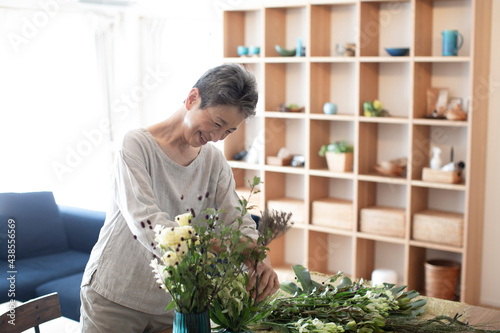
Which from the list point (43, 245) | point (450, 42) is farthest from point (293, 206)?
point (43, 245)

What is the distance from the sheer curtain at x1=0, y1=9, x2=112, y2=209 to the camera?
4.75 m

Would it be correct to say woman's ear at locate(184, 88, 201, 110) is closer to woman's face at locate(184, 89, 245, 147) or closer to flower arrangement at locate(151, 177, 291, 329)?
woman's face at locate(184, 89, 245, 147)

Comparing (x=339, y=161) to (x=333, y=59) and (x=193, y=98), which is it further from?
(x=193, y=98)

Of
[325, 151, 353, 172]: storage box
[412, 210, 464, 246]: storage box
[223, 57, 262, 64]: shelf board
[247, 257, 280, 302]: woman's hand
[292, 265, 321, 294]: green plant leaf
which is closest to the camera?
[247, 257, 280, 302]: woman's hand

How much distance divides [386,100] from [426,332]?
3.00 meters

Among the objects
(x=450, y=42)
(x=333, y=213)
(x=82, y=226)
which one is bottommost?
(x=82, y=226)

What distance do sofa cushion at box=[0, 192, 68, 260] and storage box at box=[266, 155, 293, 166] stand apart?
68.5 inches

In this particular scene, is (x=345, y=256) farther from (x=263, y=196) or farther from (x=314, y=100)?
(x=314, y=100)

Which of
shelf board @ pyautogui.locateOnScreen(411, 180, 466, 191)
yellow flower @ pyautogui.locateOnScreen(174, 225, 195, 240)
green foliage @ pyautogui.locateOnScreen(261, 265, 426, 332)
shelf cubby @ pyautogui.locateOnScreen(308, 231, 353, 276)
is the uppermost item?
yellow flower @ pyautogui.locateOnScreen(174, 225, 195, 240)

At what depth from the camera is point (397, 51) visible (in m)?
4.07

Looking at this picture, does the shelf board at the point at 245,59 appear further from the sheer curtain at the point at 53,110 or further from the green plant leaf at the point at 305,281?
the green plant leaf at the point at 305,281

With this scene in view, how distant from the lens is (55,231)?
4.50 m

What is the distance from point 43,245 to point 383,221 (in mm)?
2577

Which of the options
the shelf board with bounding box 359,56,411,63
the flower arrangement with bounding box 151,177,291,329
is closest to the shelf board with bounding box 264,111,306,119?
the shelf board with bounding box 359,56,411,63
